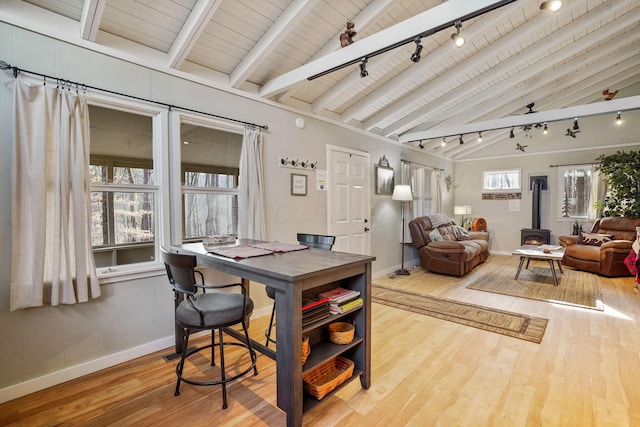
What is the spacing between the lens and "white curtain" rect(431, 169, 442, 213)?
684cm

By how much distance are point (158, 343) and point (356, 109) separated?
3617mm

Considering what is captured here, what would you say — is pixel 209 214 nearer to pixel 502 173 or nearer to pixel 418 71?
pixel 418 71

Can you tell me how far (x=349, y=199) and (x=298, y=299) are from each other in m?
3.16

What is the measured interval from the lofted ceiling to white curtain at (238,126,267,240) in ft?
1.85

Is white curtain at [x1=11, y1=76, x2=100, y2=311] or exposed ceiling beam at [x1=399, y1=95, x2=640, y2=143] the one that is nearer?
white curtain at [x1=11, y1=76, x2=100, y2=311]

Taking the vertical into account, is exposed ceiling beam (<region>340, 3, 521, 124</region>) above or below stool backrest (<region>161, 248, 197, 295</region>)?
above

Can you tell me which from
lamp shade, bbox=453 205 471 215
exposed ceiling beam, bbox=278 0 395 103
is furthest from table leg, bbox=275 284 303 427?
lamp shade, bbox=453 205 471 215

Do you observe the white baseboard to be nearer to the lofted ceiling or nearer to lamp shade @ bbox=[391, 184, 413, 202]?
the lofted ceiling

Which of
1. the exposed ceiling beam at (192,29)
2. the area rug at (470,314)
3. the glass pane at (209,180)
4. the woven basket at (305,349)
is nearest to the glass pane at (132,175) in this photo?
the glass pane at (209,180)

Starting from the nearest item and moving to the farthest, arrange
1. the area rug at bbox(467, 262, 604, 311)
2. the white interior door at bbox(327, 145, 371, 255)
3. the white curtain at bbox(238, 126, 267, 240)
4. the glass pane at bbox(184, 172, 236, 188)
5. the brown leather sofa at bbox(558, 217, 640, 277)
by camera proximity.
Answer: the glass pane at bbox(184, 172, 236, 188) < the white curtain at bbox(238, 126, 267, 240) < the area rug at bbox(467, 262, 604, 311) < the white interior door at bbox(327, 145, 371, 255) < the brown leather sofa at bbox(558, 217, 640, 277)

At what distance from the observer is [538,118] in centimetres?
452

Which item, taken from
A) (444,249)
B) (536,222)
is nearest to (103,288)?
(444,249)

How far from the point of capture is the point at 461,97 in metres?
4.54

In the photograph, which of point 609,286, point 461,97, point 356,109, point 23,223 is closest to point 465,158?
point 461,97
